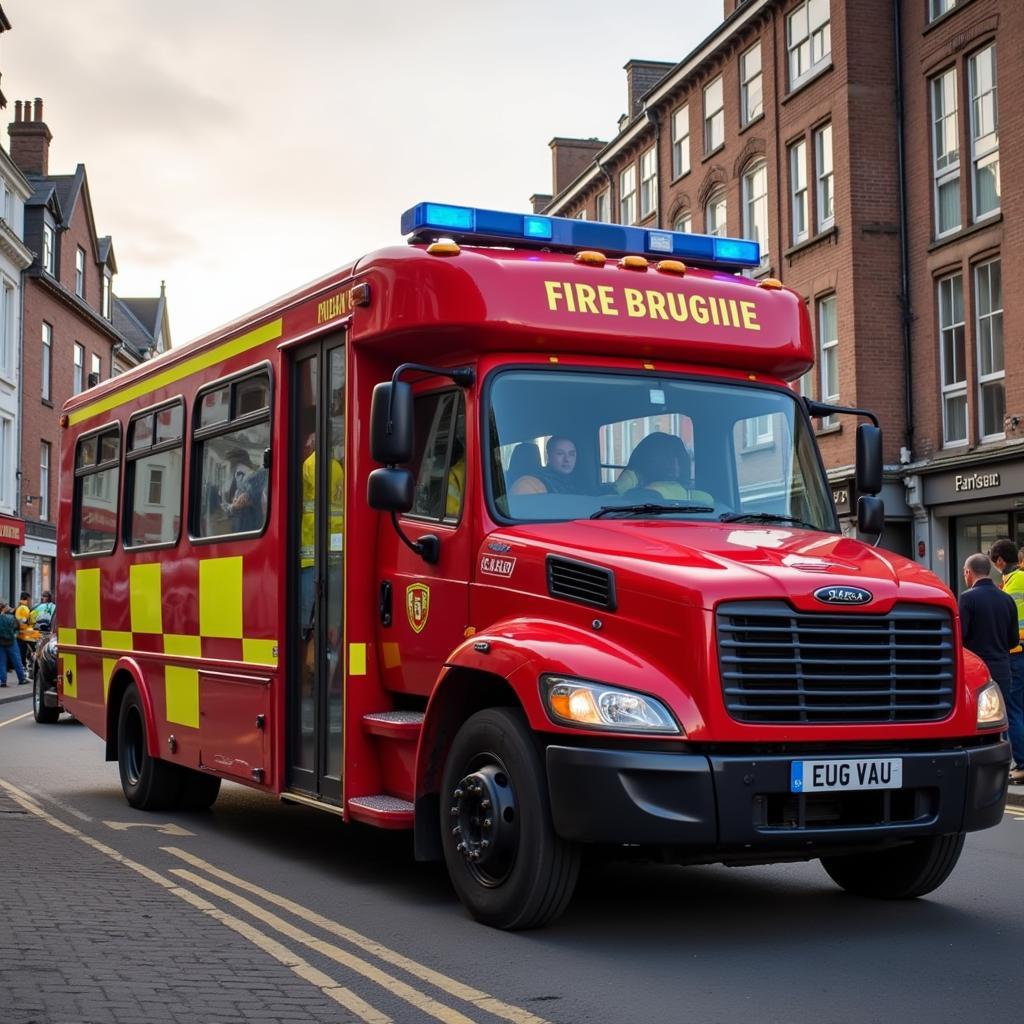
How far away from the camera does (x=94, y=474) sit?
12773mm

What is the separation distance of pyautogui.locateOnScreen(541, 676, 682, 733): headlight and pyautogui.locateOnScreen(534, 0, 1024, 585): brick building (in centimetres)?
1828

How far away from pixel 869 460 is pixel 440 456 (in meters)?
2.28

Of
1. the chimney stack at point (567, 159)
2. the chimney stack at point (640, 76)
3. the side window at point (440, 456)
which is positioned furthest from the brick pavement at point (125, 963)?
the chimney stack at point (567, 159)

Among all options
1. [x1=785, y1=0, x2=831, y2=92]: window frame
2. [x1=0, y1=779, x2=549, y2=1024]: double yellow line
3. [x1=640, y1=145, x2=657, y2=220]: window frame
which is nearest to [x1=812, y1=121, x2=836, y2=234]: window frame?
[x1=785, y1=0, x2=831, y2=92]: window frame

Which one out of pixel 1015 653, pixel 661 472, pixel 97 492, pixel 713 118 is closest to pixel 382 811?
pixel 661 472

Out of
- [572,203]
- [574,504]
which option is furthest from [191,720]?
[572,203]

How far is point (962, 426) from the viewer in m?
25.6

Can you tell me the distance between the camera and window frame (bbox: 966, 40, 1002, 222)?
24328 millimetres

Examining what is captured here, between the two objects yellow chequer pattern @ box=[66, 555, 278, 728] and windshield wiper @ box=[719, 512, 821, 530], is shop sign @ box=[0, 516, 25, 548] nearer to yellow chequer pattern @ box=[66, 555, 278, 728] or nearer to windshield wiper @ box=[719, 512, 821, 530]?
yellow chequer pattern @ box=[66, 555, 278, 728]

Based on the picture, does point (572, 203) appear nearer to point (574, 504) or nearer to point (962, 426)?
point (962, 426)

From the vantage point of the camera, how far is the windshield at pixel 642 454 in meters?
7.33

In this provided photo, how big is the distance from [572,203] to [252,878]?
126ft

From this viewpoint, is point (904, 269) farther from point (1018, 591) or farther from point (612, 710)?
point (612, 710)

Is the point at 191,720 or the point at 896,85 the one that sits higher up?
the point at 896,85
